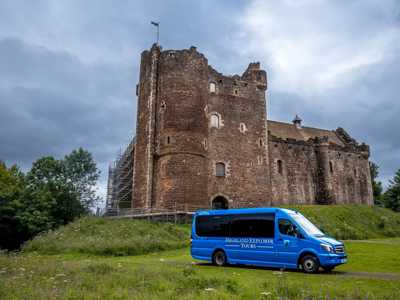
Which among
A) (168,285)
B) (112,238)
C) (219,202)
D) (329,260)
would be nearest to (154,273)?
(168,285)

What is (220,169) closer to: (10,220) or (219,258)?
(10,220)

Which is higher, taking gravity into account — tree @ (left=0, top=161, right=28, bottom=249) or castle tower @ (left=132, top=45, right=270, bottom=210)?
castle tower @ (left=132, top=45, right=270, bottom=210)

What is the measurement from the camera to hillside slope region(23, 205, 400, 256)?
21500 millimetres

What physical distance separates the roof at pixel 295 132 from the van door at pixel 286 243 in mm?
29746

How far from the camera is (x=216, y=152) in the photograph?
3550 cm

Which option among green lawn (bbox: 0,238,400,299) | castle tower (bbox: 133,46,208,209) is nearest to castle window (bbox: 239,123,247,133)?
castle tower (bbox: 133,46,208,209)

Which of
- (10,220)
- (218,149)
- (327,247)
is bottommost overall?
(327,247)

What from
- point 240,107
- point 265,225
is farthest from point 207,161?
point 265,225

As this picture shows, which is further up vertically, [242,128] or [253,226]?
[242,128]

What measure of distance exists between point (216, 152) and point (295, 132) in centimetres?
1530

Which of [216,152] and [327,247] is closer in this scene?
[327,247]

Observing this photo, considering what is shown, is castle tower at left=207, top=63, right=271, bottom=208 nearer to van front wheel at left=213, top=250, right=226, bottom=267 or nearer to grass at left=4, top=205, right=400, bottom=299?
grass at left=4, top=205, right=400, bottom=299

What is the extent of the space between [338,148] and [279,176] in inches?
416

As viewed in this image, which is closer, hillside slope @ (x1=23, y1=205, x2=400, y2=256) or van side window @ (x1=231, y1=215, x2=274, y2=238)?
van side window @ (x1=231, y1=215, x2=274, y2=238)
